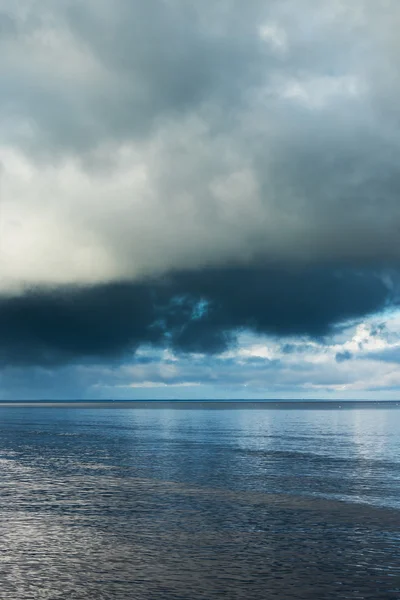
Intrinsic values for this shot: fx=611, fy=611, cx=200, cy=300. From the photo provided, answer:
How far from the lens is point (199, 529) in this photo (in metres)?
40.7

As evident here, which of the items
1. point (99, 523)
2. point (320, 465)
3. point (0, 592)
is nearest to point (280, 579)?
point (0, 592)

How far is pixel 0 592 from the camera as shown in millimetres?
27719

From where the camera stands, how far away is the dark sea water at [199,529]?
29.1 metres

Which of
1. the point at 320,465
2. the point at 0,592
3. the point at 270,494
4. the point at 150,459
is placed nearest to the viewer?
the point at 0,592

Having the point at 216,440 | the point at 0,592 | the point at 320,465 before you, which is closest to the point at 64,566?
the point at 0,592

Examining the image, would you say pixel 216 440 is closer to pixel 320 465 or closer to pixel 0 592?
pixel 320 465

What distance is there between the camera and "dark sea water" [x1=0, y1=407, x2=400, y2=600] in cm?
2909

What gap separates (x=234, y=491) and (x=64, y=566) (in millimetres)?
25656

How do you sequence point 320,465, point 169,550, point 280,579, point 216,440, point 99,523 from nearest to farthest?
point 280,579, point 169,550, point 99,523, point 320,465, point 216,440

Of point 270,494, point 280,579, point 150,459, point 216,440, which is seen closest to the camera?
point 280,579

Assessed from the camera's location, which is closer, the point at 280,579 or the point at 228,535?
the point at 280,579

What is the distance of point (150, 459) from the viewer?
81500mm

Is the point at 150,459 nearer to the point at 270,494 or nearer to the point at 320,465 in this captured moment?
the point at 320,465

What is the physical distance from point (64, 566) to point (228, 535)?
37.1 ft
